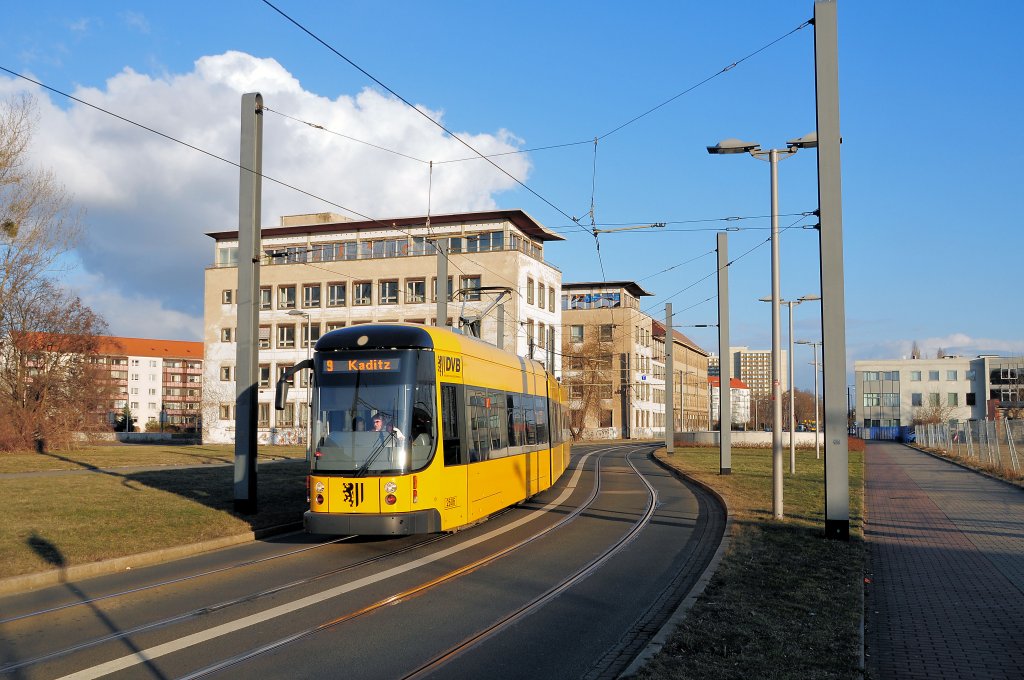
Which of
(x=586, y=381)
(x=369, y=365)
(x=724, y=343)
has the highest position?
(x=586, y=381)

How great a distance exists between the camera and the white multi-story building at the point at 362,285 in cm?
6781

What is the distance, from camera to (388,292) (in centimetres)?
7106

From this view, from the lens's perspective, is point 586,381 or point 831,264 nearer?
point 831,264

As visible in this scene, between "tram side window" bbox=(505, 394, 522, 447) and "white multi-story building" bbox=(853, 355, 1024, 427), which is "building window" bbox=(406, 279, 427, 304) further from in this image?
"white multi-story building" bbox=(853, 355, 1024, 427)

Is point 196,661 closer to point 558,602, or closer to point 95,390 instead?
point 558,602

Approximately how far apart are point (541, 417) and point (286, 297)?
183ft

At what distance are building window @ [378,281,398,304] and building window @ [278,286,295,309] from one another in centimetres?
770

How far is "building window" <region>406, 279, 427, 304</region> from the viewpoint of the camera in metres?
70.1

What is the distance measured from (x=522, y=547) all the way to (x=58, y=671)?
787cm

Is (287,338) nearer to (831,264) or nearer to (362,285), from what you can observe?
(362,285)

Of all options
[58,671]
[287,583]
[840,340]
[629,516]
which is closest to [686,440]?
[629,516]

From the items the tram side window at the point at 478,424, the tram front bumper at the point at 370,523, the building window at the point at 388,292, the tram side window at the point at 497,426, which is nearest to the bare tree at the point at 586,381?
the building window at the point at 388,292

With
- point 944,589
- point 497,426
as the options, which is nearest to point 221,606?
point 497,426

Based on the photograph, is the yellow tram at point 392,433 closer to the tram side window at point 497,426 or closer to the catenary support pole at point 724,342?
the tram side window at point 497,426
